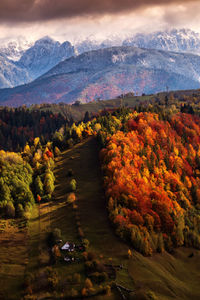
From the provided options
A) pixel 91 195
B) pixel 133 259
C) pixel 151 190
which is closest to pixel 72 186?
pixel 91 195

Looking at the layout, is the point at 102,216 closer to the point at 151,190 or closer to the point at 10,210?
Answer: the point at 151,190

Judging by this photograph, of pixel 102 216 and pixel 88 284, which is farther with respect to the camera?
pixel 102 216

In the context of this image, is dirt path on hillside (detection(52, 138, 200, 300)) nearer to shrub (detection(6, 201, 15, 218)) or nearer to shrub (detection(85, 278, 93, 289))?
shrub (detection(85, 278, 93, 289))

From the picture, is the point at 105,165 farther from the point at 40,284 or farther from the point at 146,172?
the point at 40,284

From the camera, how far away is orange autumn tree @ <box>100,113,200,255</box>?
121m

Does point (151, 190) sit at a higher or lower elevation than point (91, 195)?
lower

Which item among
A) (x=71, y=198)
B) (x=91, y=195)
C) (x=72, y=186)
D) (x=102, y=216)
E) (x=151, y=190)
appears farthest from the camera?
(x=151, y=190)

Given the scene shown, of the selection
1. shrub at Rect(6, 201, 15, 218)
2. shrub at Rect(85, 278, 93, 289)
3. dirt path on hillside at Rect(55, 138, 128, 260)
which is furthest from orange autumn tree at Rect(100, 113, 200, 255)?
shrub at Rect(6, 201, 15, 218)

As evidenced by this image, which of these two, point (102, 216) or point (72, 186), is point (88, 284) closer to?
point (102, 216)

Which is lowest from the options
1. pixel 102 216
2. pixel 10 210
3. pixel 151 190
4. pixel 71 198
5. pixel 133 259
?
pixel 133 259

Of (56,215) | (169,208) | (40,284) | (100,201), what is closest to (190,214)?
(169,208)

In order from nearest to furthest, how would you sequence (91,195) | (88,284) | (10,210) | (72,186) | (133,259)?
(88,284), (133,259), (10,210), (91,195), (72,186)

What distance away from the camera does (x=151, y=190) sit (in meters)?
A: 148

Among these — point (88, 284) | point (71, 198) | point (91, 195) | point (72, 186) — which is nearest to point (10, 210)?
point (71, 198)
